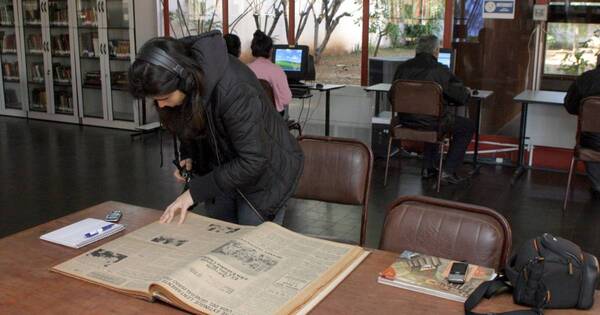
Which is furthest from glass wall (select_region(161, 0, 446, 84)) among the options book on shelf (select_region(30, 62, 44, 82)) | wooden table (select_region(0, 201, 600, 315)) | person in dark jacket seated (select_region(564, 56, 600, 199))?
wooden table (select_region(0, 201, 600, 315))

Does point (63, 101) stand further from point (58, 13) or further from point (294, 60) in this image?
point (294, 60)

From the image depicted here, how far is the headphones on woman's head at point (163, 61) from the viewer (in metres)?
1.60

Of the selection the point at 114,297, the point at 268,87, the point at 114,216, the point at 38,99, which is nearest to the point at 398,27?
the point at 268,87

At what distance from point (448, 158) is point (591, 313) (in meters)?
4.15

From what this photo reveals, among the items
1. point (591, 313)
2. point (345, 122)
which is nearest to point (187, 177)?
point (591, 313)

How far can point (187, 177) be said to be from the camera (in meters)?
2.14

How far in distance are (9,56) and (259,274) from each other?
8681mm

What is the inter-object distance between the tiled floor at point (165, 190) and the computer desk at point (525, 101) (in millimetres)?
102

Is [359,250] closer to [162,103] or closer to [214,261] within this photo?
[214,261]

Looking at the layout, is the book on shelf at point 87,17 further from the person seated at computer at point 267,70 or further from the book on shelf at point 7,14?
the person seated at computer at point 267,70

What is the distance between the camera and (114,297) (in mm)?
1391

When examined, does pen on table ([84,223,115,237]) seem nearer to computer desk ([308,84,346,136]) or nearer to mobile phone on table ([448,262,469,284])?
mobile phone on table ([448,262,469,284])

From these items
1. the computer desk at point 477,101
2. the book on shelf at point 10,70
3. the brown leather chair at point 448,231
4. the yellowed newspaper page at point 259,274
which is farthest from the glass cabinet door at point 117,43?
the yellowed newspaper page at point 259,274

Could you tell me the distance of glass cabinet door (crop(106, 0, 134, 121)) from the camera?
767 centimetres
